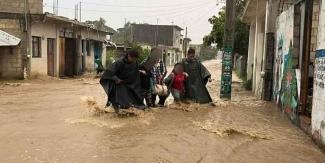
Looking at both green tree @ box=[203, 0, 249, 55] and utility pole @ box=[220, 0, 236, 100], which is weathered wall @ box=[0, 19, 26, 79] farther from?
green tree @ box=[203, 0, 249, 55]

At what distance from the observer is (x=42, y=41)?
80.9 feet

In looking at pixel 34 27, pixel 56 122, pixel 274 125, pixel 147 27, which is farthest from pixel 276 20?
pixel 147 27

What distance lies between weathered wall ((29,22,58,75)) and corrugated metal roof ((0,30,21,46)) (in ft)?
3.37

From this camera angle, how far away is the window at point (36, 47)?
2403 cm

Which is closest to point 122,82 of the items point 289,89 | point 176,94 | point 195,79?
point 176,94

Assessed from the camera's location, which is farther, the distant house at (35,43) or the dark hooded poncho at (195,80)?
the distant house at (35,43)

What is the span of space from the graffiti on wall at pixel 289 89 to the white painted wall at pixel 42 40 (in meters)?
14.2

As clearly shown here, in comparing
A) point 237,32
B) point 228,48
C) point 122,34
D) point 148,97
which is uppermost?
point 122,34

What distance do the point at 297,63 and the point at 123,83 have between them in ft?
11.9

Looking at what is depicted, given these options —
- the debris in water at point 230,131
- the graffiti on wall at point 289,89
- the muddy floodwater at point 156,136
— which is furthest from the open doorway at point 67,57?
the debris in water at point 230,131

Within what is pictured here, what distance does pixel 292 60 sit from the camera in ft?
35.8

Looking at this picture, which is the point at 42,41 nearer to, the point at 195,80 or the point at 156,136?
the point at 195,80

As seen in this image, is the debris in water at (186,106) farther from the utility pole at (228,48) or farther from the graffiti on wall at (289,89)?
the utility pole at (228,48)

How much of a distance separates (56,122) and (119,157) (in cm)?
358
